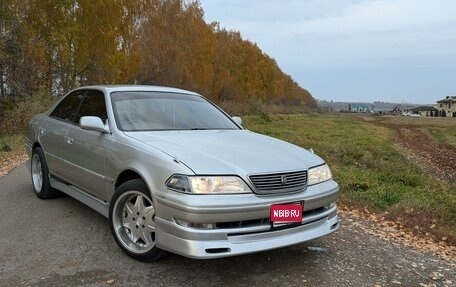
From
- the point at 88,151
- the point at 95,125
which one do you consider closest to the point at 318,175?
the point at 95,125

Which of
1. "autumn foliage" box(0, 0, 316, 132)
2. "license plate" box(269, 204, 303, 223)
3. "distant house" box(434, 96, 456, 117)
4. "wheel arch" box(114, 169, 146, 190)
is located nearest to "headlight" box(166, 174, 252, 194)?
"license plate" box(269, 204, 303, 223)

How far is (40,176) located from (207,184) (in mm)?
3609

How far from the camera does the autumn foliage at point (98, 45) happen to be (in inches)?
721

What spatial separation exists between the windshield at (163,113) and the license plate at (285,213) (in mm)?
1562

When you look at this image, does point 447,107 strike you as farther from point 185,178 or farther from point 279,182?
point 185,178

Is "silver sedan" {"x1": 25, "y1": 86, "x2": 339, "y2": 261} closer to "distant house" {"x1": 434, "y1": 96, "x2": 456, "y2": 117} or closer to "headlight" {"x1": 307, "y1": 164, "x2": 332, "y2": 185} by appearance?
"headlight" {"x1": 307, "y1": 164, "x2": 332, "y2": 185}

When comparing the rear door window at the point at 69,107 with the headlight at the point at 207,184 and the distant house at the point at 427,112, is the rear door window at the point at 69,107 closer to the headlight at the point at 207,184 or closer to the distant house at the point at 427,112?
the headlight at the point at 207,184

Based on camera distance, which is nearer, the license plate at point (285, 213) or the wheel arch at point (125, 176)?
the license plate at point (285, 213)

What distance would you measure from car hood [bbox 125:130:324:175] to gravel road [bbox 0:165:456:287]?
905 millimetres

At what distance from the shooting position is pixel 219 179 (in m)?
3.34

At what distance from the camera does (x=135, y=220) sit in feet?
12.7

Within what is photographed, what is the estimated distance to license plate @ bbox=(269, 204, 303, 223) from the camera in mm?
3410

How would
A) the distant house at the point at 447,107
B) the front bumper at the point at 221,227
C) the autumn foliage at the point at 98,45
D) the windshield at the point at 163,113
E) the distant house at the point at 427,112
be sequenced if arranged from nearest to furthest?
the front bumper at the point at 221,227
the windshield at the point at 163,113
the autumn foliage at the point at 98,45
the distant house at the point at 447,107
the distant house at the point at 427,112

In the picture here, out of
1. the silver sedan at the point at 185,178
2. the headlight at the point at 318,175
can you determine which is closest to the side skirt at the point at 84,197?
the silver sedan at the point at 185,178
